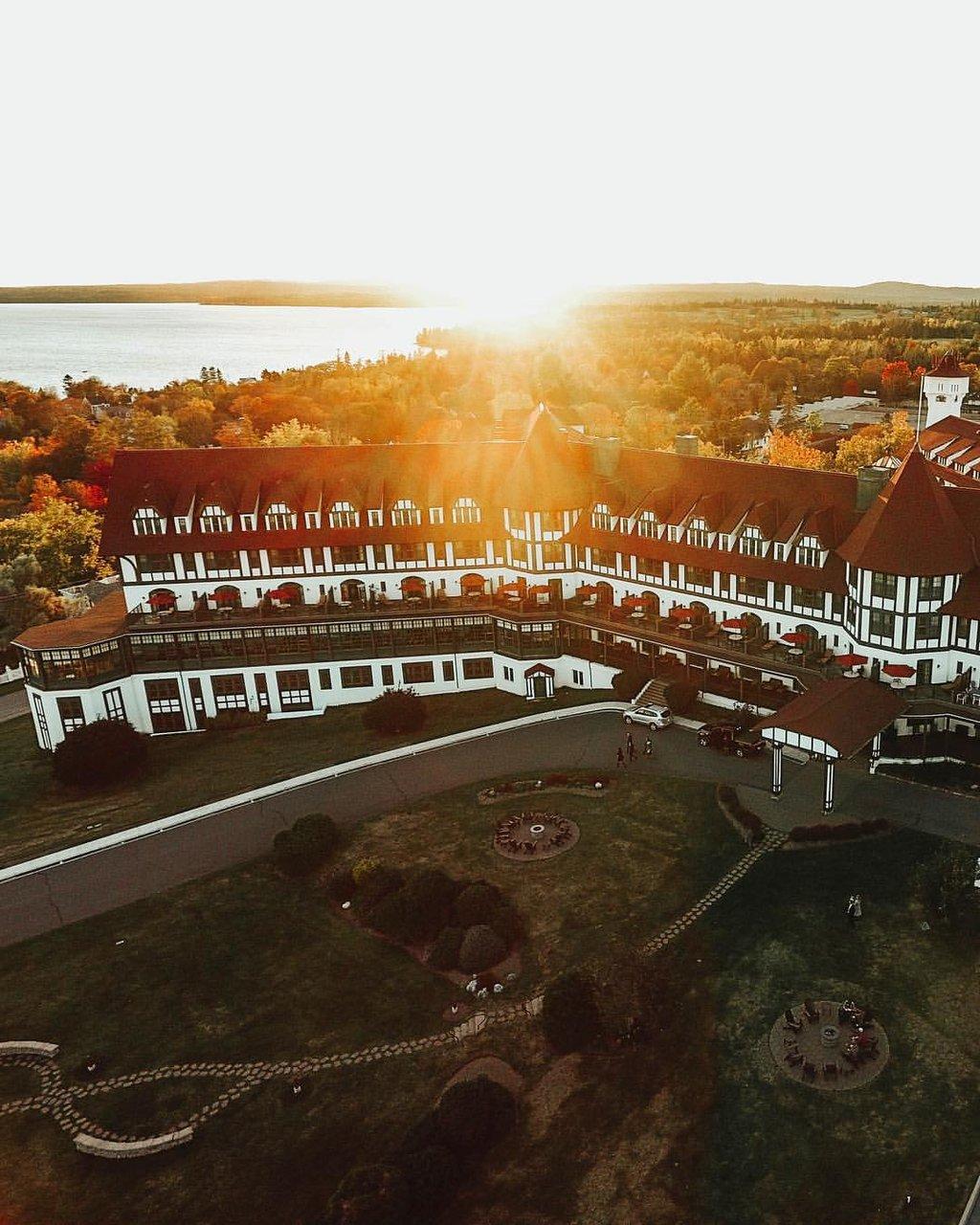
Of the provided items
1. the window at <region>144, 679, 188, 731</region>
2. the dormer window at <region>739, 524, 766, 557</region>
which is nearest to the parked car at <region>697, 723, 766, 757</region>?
the dormer window at <region>739, 524, 766, 557</region>

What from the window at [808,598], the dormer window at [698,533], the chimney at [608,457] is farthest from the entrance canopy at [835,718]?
the chimney at [608,457]

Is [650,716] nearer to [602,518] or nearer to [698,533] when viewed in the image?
[698,533]

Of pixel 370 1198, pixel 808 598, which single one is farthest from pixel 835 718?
pixel 370 1198

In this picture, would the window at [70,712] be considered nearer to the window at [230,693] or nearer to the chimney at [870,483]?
the window at [230,693]

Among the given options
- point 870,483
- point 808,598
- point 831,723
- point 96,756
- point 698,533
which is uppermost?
point 870,483

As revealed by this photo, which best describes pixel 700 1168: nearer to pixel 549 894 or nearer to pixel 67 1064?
pixel 549 894

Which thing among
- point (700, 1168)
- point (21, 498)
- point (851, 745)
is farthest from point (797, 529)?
point (21, 498)

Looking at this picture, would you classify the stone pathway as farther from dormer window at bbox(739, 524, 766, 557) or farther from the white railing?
dormer window at bbox(739, 524, 766, 557)
